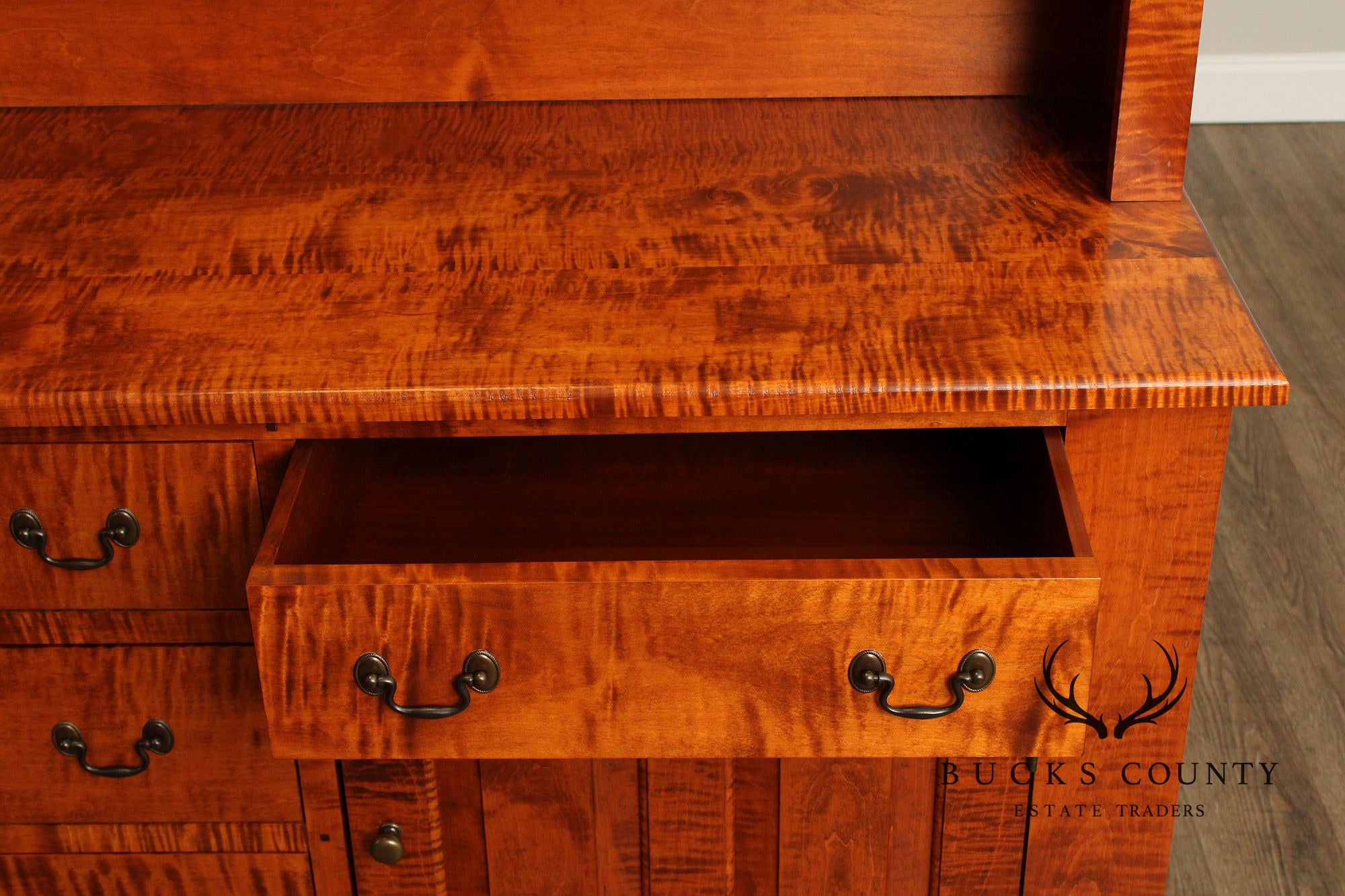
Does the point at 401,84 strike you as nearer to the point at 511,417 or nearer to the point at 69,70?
the point at 69,70

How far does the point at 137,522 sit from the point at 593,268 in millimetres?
328

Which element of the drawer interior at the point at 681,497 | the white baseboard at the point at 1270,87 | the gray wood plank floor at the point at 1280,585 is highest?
the drawer interior at the point at 681,497

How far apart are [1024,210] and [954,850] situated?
0.45m

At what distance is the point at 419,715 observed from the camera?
772 mm

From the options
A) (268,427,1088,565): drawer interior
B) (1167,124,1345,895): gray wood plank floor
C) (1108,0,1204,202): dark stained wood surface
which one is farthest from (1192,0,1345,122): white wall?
(268,427,1088,565): drawer interior

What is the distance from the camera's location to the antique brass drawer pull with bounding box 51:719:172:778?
95cm

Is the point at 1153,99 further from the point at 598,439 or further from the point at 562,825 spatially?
the point at 562,825

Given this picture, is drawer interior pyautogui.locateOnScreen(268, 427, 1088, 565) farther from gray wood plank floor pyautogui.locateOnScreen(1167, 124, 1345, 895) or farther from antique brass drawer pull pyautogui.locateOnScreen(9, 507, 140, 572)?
gray wood plank floor pyautogui.locateOnScreen(1167, 124, 1345, 895)

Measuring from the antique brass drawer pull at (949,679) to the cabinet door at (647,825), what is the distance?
179 millimetres

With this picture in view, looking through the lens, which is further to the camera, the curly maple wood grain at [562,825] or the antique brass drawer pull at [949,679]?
the curly maple wood grain at [562,825]

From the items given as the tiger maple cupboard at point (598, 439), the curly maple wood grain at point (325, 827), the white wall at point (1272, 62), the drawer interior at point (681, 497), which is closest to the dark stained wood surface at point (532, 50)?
the tiger maple cupboard at point (598, 439)

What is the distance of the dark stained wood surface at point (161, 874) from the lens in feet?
3.29

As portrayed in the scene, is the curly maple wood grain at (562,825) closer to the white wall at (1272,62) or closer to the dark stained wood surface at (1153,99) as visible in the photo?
the dark stained wood surface at (1153,99)

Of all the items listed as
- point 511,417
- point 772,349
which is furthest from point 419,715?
point 772,349
